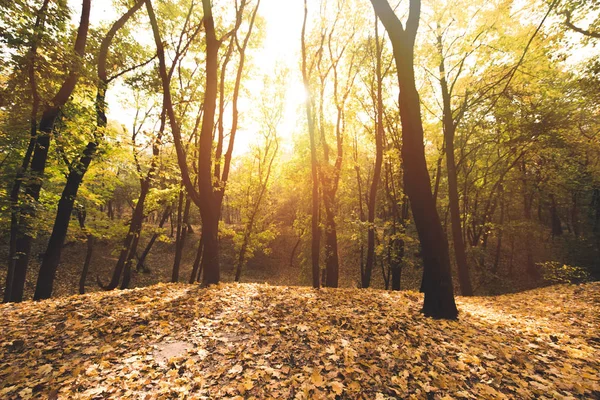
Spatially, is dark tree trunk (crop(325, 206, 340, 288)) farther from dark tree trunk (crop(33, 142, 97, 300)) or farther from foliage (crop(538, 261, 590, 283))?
dark tree trunk (crop(33, 142, 97, 300))

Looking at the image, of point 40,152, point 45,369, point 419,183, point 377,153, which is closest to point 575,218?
point 377,153

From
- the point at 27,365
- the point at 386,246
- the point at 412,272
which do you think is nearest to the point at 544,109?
the point at 386,246

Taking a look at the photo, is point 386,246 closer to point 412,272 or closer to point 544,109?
point 544,109

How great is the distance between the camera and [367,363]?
341 cm

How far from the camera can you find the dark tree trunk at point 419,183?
17.6 ft

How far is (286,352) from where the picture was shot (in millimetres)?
3848

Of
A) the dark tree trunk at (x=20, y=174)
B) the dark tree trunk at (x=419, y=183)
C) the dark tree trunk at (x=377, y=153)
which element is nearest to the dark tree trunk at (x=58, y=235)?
the dark tree trunk at (x=20, y=174)

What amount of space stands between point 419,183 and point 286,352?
13.9 ft

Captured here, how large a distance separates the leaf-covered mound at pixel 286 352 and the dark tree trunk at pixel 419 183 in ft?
1.92

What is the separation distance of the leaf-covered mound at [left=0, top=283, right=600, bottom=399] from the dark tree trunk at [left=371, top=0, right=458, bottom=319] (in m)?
0.58

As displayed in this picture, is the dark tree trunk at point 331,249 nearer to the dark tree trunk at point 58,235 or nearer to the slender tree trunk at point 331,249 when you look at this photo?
the slender tree trunk at point 331,249

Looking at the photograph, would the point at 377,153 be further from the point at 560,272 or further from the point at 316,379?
the point at 316,379

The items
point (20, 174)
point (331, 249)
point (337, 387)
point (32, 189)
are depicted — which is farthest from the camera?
point (331, 249)

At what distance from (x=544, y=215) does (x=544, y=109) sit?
2361cm
